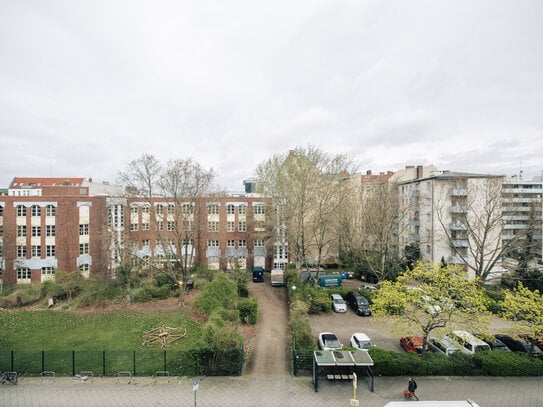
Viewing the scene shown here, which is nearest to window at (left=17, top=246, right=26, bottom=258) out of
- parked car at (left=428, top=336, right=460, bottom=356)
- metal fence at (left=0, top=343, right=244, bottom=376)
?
metal fence at (left=0, top=343, right=244, bottom=376)

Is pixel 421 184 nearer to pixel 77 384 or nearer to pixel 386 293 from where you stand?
pixel 386 293

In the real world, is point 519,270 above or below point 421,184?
below

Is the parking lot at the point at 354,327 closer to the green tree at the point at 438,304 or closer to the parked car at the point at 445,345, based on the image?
the parked car at the point at 445,345

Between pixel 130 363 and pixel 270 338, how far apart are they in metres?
9.02

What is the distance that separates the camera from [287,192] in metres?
31.6

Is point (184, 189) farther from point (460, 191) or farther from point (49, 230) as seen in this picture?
point (460, 191)

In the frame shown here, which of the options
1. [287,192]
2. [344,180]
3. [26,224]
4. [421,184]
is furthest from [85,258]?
[421,184]

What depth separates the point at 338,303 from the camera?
26609mm

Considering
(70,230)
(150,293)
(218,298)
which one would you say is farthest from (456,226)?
(70,230)

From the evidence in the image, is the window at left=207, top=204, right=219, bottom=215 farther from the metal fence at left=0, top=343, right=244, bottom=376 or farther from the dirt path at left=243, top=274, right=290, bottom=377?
the metal fence at left=0, top=343, right=244, bottom=376

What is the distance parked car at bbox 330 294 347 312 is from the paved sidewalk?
10.5m

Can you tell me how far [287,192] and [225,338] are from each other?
732 inches

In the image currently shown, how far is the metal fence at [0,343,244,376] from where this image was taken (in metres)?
15.6

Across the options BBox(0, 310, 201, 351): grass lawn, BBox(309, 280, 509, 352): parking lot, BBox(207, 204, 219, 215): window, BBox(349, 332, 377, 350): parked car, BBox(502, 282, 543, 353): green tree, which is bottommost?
BBox(309, 280, 509, 352): parking lot
